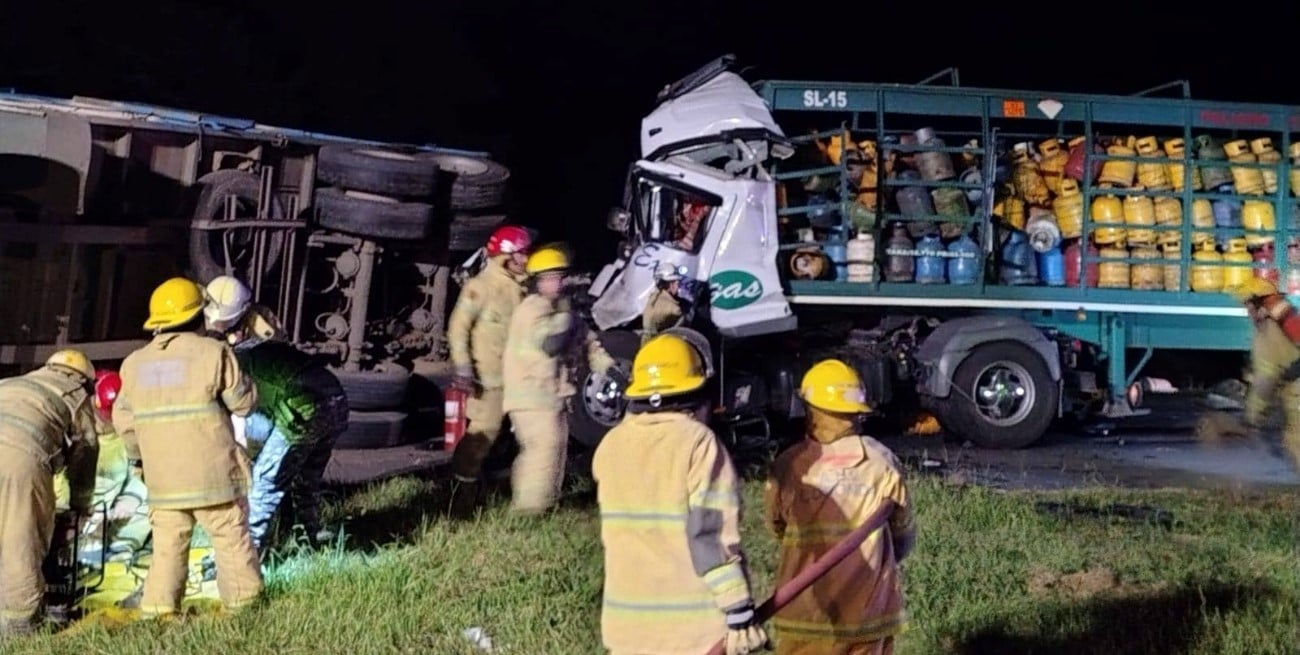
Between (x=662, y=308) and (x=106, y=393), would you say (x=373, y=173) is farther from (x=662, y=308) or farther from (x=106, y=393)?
(x=106, y=393)

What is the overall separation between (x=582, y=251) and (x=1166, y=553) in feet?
50.7

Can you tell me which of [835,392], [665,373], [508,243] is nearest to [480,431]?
[508,243]

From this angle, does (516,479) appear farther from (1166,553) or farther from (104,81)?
(104,81)

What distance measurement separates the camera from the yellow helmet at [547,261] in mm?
7168

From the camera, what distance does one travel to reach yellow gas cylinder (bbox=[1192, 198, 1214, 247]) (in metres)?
11.7

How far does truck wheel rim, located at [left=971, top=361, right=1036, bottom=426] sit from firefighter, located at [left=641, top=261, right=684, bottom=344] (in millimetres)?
2712

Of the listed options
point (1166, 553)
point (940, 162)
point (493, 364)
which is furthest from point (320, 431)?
point (940, 162)

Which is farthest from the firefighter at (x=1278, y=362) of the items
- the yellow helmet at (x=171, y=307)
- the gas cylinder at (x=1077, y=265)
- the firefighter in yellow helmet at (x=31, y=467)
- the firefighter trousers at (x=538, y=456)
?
the firefighter in yellow helmet at (x=31, y=467)

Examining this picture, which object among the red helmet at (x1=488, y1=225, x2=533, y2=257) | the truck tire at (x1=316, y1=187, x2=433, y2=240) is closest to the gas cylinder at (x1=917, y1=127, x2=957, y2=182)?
the truck tire at (x1=316, y1=187, x2=433, y2=240)

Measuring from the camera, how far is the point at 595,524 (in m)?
7.34

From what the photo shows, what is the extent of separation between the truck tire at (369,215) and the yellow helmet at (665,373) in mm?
6288

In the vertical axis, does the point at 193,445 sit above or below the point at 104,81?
below

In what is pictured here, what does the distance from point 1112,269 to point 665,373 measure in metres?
8.72

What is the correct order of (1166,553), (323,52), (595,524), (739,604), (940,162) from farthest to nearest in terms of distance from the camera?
1. (323,52)
2. (940,162)
3. (595,524)
4. (1166,553)
5. (739,604)
